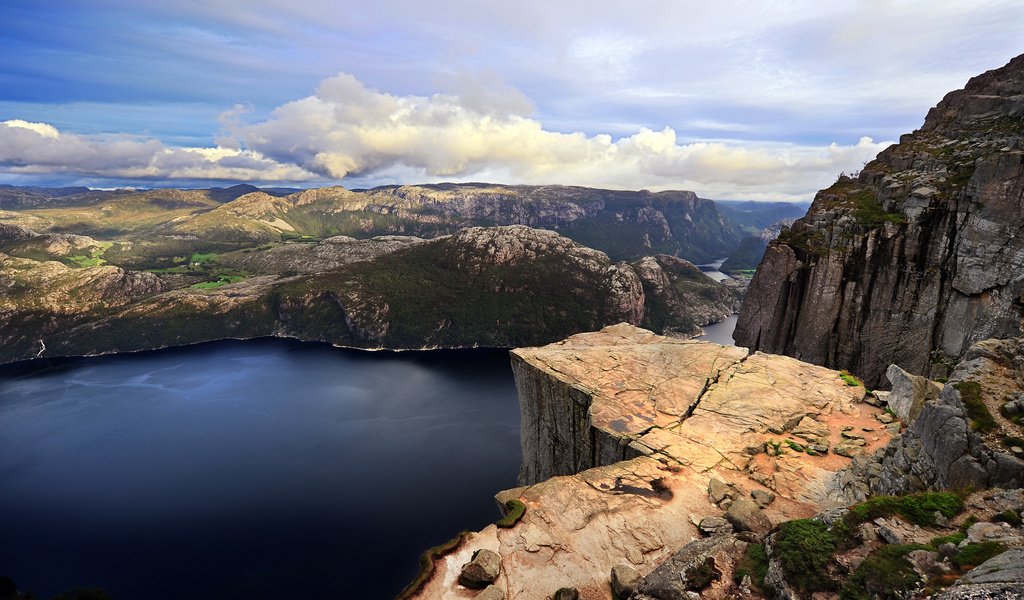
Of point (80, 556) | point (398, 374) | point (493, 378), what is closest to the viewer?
point (80, 556)

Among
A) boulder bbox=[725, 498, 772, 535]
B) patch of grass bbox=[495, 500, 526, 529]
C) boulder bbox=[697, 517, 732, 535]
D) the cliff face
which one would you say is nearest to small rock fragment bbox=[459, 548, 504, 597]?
patch of grass bbox=[495, 500, 526, 529]

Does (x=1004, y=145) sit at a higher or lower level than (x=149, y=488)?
higher

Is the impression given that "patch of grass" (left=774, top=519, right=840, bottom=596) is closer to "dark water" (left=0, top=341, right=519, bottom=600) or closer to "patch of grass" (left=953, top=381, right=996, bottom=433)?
"patch of grass" (left=953, top=381, right=996, bottom=433)

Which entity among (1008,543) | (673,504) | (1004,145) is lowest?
(673,504)

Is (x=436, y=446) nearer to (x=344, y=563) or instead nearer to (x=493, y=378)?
(x=344, y=563)

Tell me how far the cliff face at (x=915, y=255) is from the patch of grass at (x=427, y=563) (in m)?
47.0

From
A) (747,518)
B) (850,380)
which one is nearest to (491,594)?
(747,518)

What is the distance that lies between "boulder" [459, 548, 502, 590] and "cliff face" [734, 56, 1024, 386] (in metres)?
46.0

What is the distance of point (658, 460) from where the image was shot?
85.3 ft

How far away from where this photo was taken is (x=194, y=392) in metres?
175

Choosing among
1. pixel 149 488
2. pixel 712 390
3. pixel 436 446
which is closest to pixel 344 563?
pixel 436 446

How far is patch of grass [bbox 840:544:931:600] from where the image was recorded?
10.7m

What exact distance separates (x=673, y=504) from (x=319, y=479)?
10648 cm

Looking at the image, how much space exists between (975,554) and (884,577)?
2124mm
